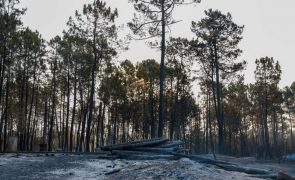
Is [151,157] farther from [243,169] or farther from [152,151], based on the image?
[243,169]

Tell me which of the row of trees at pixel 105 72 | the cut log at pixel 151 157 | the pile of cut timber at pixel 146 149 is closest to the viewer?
the cut log at pixel 151 157

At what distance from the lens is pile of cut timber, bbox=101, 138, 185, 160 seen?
44.9ft

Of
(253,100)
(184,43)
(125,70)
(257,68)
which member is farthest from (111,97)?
(253,100)

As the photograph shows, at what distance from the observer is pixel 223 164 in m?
12.5

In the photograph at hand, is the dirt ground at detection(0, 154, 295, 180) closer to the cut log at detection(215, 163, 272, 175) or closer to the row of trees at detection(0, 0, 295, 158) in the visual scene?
the cut log at detection(215, 163, 272, 175)

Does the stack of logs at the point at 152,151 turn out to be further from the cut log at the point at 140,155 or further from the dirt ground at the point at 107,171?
the dirt ground at the point at 107,171

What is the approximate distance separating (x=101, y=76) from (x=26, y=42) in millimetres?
7810

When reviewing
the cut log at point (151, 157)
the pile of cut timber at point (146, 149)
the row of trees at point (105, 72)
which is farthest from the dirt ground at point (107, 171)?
the row of trees at point (105, 72)

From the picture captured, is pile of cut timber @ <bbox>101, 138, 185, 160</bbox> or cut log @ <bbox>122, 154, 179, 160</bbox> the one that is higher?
pile of cut timber @ <bbox>101, 138, 185, 160</bbox>

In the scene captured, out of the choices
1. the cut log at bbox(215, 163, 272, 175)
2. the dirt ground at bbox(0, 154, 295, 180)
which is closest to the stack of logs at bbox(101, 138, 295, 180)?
the cut log at bbox(215, 163, 272, 175)

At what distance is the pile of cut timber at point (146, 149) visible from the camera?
44.9ft

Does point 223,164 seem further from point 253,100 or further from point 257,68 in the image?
point 253,100

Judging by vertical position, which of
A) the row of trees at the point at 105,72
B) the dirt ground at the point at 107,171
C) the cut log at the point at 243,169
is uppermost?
the row of trees at the point at 105,72

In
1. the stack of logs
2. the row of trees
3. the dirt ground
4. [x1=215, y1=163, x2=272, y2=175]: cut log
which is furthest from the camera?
the row of trees
